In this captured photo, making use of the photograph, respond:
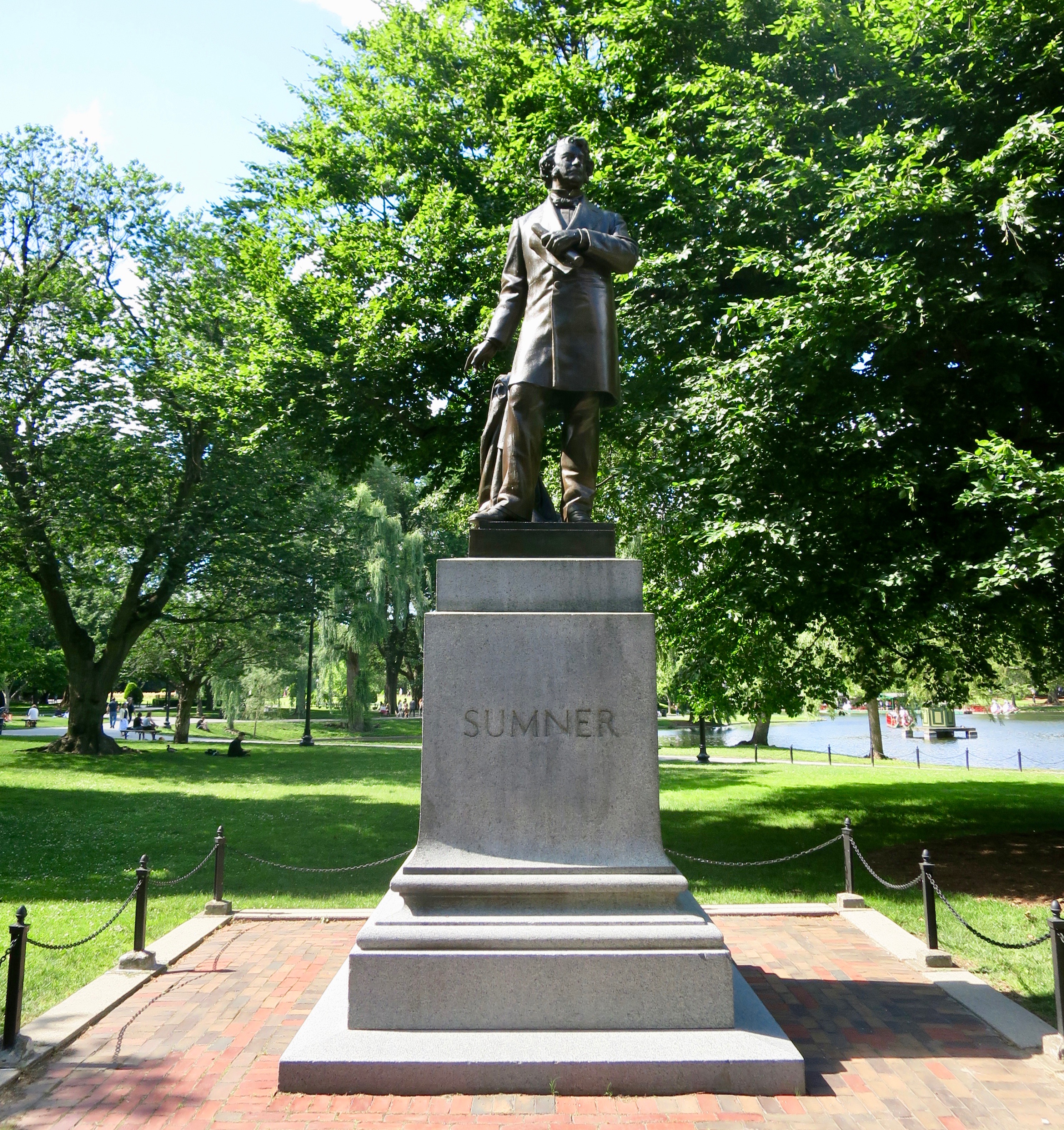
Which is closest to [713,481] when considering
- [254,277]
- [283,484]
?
[254,277]

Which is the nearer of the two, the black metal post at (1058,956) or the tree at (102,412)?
the black metal post at (1058,956)

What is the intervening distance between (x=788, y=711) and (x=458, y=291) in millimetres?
10050

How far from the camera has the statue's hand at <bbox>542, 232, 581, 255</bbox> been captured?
20.3 ft

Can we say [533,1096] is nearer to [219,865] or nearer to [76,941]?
[76,941]

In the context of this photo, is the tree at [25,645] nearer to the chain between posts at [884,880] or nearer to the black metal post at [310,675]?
the black metal post at [310,675]

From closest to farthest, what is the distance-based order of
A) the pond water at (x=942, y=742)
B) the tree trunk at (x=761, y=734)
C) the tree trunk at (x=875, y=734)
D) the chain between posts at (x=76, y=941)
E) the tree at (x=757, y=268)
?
1. the chain between posts at (x=76, y=941)
2. the tree at (x=757, y=268)
3. the tree trunk at (x=875, y=734)
4. the pond water at (x=942, y=742)
5. the tree trunk at (x=761, y=734)

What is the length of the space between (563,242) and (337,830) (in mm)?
11827

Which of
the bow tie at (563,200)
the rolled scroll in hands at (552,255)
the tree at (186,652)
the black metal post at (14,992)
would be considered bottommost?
the black metal post at (14,992)

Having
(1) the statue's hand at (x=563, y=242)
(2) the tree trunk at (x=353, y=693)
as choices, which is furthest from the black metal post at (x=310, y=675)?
(1) the statue's hand at (x=563, y=242)

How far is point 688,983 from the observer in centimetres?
518

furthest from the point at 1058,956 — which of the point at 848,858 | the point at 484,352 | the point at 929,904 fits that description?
the point at 484,352

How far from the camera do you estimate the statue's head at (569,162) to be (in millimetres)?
6469

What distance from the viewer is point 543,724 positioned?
18.3 feet

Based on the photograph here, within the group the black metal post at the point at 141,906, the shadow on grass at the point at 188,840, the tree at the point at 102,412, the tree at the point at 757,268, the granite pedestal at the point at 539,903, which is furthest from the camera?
the tree at the point at 102,412
